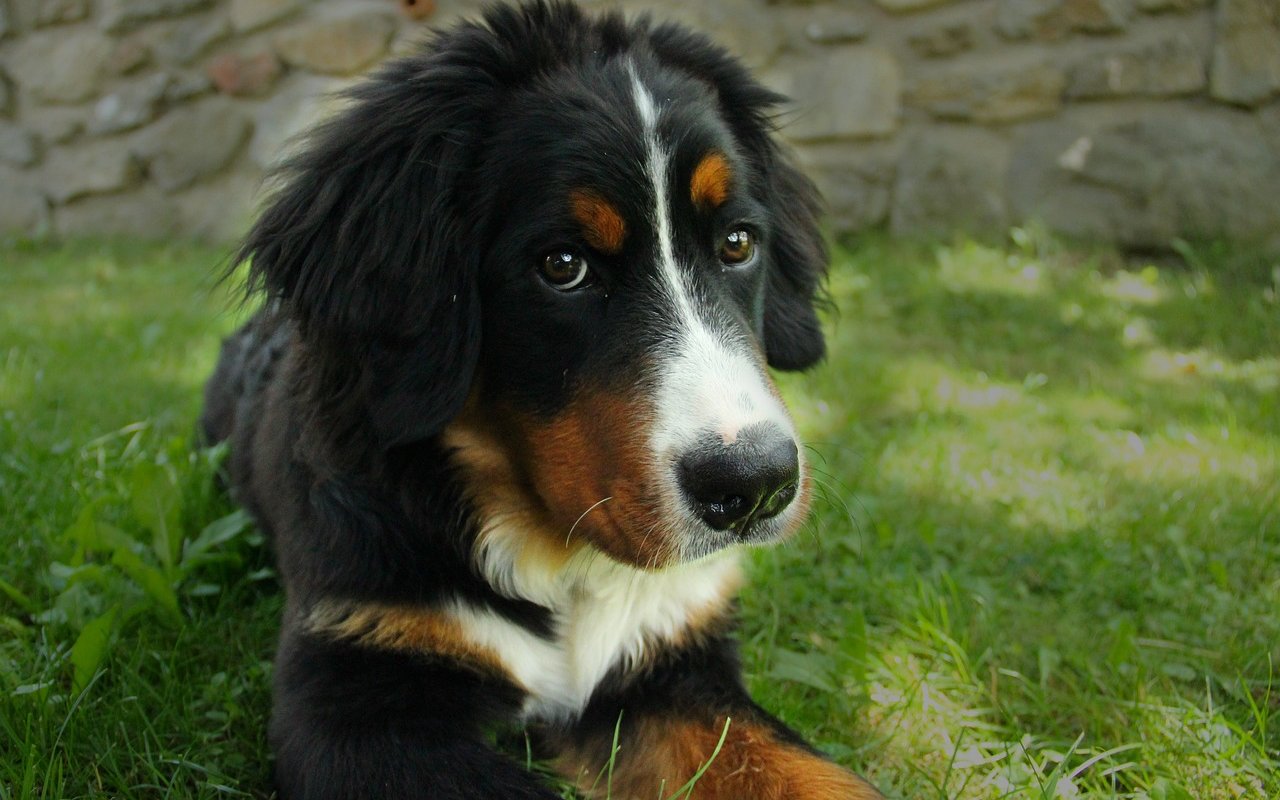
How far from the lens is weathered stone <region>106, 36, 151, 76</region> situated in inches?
273

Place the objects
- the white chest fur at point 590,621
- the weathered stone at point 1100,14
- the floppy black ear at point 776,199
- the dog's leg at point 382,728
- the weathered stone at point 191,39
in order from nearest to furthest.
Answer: the dog's leg at point 382,728 → the white chest fur at point 590,621 → the floppy black ear at point 776,199 → the weathered stone at point 1100,14 → the weathered stone at point 191,39

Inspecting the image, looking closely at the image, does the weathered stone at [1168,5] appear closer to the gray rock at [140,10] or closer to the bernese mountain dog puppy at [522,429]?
the bernese mountain dog puppy at [522,429]

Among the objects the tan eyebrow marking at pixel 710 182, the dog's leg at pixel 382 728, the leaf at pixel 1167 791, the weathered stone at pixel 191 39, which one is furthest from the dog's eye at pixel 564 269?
the weathered stone at pixel 191 39

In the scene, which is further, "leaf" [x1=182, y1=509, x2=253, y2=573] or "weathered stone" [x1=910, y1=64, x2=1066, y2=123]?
"weathered stone" [x1=910, y1=64, x2=1066, y2=123]

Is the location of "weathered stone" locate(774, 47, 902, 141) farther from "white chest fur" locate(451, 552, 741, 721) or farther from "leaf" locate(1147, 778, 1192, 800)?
"leaf" locate(1147, 778, 1192, 800)

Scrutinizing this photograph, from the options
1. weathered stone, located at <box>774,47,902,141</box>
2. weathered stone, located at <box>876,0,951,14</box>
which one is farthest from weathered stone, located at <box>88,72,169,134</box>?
weathered stone, located at <box>876,0,951,14</box>

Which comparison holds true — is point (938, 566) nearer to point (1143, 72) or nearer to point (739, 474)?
point (739, 474)

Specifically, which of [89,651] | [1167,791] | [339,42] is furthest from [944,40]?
[89,651]

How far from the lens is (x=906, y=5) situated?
6.12 m

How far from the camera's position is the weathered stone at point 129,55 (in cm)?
693

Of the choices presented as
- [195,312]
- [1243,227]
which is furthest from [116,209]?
[1243,227]

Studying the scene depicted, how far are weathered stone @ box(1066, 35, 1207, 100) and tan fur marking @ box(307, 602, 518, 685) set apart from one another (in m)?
5.17

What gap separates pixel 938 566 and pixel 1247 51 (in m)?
4.04

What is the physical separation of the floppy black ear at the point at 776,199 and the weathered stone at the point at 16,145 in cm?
614
